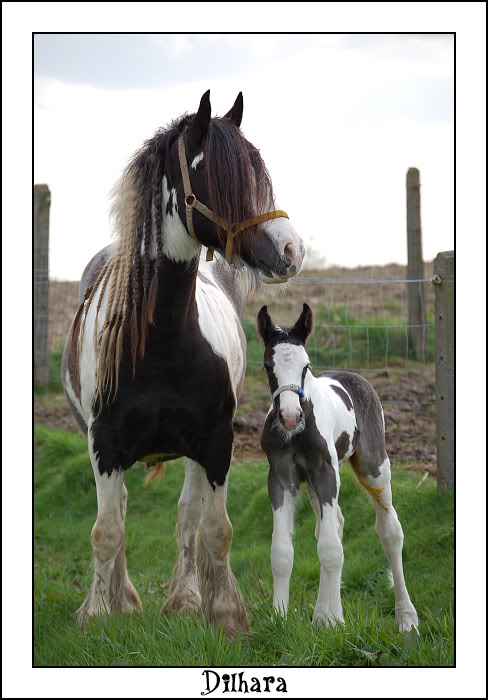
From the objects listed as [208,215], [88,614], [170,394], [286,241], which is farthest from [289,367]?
[88,614]

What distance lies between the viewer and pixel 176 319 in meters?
3.60

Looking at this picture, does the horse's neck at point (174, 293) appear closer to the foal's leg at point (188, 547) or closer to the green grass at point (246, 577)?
the foal's leg at point (188, 547)

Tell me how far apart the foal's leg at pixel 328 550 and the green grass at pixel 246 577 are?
109mm

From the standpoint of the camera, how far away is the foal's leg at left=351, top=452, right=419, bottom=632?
4.14 m

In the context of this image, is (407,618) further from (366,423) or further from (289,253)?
(289,253)

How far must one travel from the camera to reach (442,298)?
19.0ft

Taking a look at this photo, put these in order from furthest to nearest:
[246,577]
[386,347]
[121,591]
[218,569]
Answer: [386,347] < [246,577] < [121,591] < [218,569]

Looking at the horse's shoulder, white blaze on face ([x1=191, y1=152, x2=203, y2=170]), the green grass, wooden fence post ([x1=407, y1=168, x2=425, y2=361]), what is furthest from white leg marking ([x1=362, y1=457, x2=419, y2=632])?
wooden fence post ([x1=407, y1=168, x2=425, y2=361])

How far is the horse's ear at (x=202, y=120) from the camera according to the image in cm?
320

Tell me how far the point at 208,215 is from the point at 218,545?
70.6 inches

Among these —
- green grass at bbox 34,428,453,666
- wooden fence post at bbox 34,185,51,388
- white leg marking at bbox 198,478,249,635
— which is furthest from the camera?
wooden fence post at bbox 34,185,51,388

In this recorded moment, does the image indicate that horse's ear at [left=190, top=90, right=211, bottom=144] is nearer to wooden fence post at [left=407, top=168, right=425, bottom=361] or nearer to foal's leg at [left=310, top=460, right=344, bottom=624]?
foal's leg at [left=310, top=460, right=344, bottom=624]

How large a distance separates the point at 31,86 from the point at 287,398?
6.91ft

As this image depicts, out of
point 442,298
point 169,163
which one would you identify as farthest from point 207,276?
point 442,298
